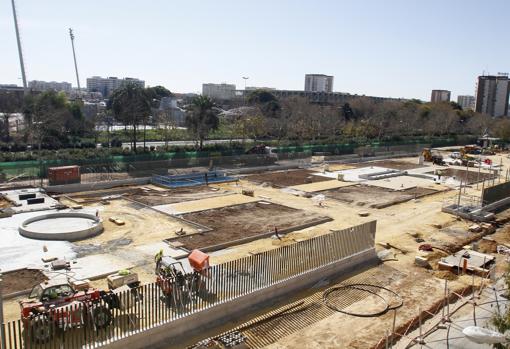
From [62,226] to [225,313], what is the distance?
43.0ft

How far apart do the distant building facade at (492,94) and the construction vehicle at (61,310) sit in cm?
18853

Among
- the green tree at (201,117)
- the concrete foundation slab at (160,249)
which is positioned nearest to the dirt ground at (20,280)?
the concrete foundation slab at (160,249)

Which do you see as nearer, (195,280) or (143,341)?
(143,341)

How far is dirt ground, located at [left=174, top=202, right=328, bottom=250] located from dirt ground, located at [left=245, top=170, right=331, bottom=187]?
29.7 feet

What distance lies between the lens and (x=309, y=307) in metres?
15.6

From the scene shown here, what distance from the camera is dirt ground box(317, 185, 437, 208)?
110 ft

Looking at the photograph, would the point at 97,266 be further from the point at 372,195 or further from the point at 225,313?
the point at 372,195

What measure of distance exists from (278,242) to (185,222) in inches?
232

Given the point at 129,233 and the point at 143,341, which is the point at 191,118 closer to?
the point at 129,233

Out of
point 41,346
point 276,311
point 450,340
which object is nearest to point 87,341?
point 41,346

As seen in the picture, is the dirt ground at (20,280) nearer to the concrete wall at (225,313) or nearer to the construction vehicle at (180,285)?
the construction vehicle at (180,285)

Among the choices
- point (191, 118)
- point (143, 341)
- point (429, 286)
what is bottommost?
point (429, 286)

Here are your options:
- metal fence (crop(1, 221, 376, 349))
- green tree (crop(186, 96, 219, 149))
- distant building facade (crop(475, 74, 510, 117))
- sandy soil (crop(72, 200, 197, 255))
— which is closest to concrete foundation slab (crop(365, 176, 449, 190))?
green tree (crop(186, 96, 219, 149))

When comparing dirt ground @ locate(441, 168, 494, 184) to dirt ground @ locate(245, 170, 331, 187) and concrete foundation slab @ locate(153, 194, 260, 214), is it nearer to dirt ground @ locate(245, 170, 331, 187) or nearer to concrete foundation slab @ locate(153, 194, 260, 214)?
dirt ground @ locate(245, 170, 331, 187)
